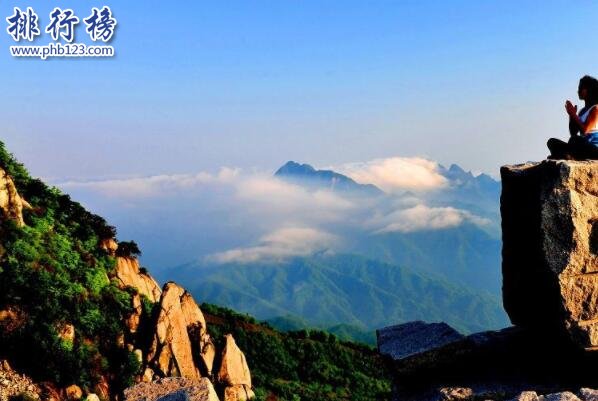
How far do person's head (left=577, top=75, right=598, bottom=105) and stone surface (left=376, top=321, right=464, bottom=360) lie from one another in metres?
6.43

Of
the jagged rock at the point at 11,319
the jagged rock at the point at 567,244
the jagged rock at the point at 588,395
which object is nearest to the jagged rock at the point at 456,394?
the jagged rock at the point at 567,244

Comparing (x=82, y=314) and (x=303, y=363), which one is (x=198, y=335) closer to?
(x=82, y=314)

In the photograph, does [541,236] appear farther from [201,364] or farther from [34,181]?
[34,181]

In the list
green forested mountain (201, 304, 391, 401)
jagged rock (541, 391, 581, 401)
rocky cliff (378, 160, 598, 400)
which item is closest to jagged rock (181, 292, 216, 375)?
green forested mountain (201, 304, 391, 401)

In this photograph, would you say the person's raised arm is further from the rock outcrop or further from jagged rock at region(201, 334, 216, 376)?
jagged rock at region(201, 334, 216, 376)

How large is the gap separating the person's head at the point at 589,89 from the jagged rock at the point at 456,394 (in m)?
7.20

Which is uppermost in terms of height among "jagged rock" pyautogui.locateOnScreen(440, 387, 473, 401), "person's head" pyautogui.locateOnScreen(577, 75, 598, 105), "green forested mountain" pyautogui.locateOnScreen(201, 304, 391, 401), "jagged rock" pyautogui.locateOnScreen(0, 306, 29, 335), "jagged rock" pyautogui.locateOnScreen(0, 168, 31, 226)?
"person's head" pyautogui.locateOnScreen(577, 75, 598, 105)

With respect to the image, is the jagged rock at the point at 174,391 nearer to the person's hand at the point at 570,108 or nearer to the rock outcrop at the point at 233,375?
the person's hand at the point at 570,108

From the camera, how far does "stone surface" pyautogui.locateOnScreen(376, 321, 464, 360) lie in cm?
1264

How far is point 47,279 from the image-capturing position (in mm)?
34375

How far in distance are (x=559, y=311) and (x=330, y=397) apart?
40924 millimetres

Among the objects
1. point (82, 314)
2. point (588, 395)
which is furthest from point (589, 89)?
point (82, 314)

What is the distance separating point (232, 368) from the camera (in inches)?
1578

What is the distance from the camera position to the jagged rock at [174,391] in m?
8.99
